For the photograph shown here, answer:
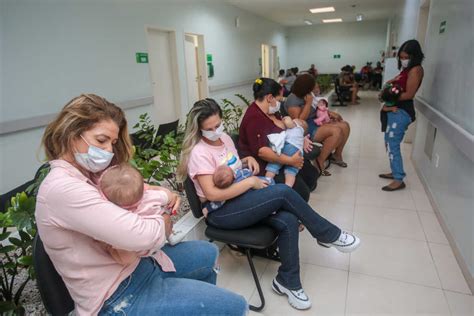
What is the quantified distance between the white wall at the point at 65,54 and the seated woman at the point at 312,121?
291 cm

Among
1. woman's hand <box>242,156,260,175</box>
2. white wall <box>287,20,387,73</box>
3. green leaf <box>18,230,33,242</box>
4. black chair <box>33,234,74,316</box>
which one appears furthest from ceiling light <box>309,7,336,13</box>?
black chair <box>33,234,74,316</box>

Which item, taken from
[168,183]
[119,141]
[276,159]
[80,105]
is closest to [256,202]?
[276,159]

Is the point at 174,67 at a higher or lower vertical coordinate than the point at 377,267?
higher

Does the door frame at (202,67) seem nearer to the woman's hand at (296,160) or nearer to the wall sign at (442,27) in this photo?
the wall sign at (442,27)

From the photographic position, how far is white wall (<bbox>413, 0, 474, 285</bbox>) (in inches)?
78.1

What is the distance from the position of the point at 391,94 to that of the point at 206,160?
7.45ft

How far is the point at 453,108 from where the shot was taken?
7.85 feet

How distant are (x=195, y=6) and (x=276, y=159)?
5.95 metres

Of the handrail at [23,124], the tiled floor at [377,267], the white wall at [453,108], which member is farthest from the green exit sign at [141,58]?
the white wall at [453,108]

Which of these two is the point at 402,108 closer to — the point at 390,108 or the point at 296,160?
the point at 390,108

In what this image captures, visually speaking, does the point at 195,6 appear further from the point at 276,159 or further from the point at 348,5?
the point at 276,159

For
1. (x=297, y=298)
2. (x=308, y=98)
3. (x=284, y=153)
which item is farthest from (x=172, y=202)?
(x=308, y=98)

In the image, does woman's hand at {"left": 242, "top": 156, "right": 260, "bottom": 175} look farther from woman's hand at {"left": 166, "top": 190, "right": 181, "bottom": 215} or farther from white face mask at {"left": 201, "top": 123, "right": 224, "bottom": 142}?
woman's hand at {"left": 166, "top": 190, "right": 181, "bottom": 215}

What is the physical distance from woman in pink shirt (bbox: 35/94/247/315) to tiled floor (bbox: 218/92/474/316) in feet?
2.87
